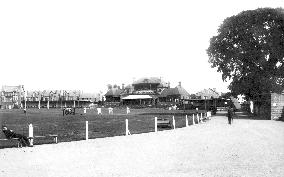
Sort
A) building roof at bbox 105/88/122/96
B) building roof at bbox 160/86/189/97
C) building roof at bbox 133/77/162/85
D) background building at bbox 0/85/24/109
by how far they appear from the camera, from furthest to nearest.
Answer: background building at bbox 0/85/24/109 < building roof at bbox 105/88/122/96 < building roof at bbox 133/77/162/85 < building roof at bbox 160/86/189/97

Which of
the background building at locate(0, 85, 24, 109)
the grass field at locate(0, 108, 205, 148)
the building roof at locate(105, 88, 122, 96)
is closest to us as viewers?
the grass field at locate(0, 108, 205, 148)

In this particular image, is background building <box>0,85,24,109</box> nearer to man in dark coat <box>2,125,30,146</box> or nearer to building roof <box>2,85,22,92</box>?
building roof <box>2,85,22,92</box>

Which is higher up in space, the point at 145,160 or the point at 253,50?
the point at 253,50

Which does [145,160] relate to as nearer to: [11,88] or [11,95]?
[11,95]

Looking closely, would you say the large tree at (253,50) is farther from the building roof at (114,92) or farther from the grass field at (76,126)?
the building roof at (114,92)

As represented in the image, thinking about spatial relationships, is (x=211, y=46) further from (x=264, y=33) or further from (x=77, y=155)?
(x=77, y=155)

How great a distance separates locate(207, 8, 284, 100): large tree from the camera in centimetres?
4809

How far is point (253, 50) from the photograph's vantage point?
4862 cm

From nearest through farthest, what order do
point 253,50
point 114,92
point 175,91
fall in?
point 253,50
point 175,91
point 114,92

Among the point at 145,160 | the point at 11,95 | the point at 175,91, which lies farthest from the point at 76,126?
the point at 11,95

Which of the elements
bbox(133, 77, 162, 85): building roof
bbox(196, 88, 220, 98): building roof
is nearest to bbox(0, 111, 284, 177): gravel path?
bbox(196, 88, 220, 98): building roof

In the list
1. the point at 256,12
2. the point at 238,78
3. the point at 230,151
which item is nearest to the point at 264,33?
the point at 256,12

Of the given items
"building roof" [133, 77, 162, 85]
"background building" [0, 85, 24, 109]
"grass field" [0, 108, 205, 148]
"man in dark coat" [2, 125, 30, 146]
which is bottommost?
"grass field" [0, 108, 205, 148]

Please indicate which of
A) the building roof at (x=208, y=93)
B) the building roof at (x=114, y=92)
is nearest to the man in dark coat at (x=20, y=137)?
the building roof at (x=208, y=93)
